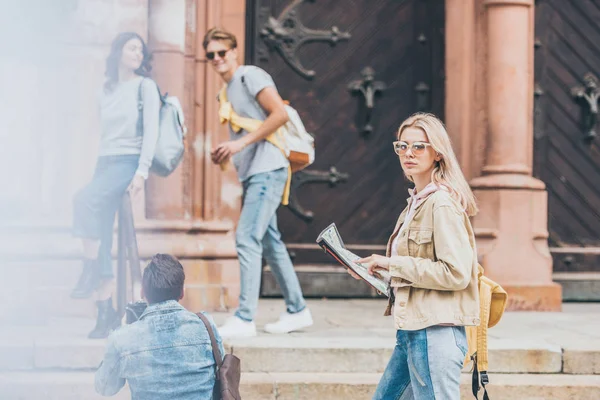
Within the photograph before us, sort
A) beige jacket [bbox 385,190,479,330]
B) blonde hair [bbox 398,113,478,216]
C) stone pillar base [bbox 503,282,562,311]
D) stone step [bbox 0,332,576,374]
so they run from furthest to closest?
stone pillar base [bbox 503,282,562,311]
stone step [bbox 0,332,576,374]
blonde hair [bbox 398,113,478,216]
beige jacket [bbox 385,190,479,330]

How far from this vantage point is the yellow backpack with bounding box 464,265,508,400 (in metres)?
4.16

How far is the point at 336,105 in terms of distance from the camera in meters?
9.52

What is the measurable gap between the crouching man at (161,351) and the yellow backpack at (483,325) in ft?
3.11

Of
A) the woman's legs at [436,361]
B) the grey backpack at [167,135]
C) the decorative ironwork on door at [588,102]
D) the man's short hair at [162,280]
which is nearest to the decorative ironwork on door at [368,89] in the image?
the decorative ironwork on door at [588,102]

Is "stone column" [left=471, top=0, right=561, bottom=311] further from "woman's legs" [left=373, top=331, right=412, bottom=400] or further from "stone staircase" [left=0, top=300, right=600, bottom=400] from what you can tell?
"woman's legs" [left=373, top=331, right=412, bottom=400]

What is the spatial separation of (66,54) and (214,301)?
200 centimetres

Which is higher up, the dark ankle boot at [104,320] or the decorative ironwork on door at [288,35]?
the decorative ironwork on door at [288,35]

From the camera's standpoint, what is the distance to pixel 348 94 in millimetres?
9547

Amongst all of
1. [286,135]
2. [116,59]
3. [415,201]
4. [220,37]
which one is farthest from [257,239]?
[415,201]

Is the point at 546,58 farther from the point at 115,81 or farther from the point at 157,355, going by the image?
the point at 157,355

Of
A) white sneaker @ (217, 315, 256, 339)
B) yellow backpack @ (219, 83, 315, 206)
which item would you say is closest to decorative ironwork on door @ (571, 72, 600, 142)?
yellow backpack @ (219, 83, 315, 206)

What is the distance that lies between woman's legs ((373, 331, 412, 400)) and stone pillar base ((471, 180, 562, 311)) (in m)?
4.59

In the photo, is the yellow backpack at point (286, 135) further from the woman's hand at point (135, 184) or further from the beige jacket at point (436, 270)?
the beige jacket at point (436, 270)

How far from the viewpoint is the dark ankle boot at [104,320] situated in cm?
650
